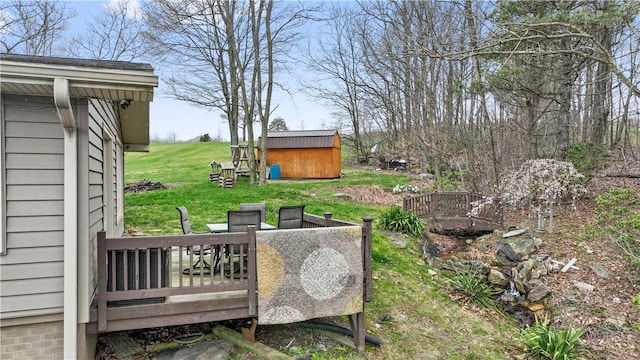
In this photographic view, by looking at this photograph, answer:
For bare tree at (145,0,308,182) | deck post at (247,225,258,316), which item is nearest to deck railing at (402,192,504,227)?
deck post at (247,225,258,316)

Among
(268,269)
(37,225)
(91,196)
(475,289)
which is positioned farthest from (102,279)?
(475,289)

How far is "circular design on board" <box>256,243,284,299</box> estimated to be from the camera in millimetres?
4016

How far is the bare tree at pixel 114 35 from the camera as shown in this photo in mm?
17016

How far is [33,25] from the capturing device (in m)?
14.8

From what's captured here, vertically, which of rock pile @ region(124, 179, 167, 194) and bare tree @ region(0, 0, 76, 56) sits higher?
bare tree @ region(0, 0, 76, 56)

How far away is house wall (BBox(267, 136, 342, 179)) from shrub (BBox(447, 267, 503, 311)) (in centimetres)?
1404

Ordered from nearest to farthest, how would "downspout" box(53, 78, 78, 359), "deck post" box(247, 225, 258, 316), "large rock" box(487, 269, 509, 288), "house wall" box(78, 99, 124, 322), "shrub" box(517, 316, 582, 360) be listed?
"downspout" box(53, 78, 78, 359) → "house wall" box(78, 99, 124, 322) → "deck post" box(247, 225, 258, 316) → "shrub" box(517, 316, 582, 360) → "large rock" box(487, 269, 509, 288)

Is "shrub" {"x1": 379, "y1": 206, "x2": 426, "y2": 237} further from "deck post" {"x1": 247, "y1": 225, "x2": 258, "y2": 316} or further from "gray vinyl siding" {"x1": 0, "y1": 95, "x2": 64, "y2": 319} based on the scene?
"gray vinyl siding" {"x1": 0, "y1": 95, "x2": 64, "y2": 319}

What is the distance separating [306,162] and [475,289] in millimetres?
14897

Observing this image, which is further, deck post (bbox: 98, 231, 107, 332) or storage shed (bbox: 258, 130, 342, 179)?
storage shed (bbox: 258, 130, 342, 179)

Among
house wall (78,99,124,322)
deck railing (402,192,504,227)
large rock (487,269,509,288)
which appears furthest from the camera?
deck railing (402,192,504,227)

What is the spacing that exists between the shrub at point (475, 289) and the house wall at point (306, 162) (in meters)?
14.0

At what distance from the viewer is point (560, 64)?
10.5 metres

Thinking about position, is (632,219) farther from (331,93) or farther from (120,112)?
(331,93)
